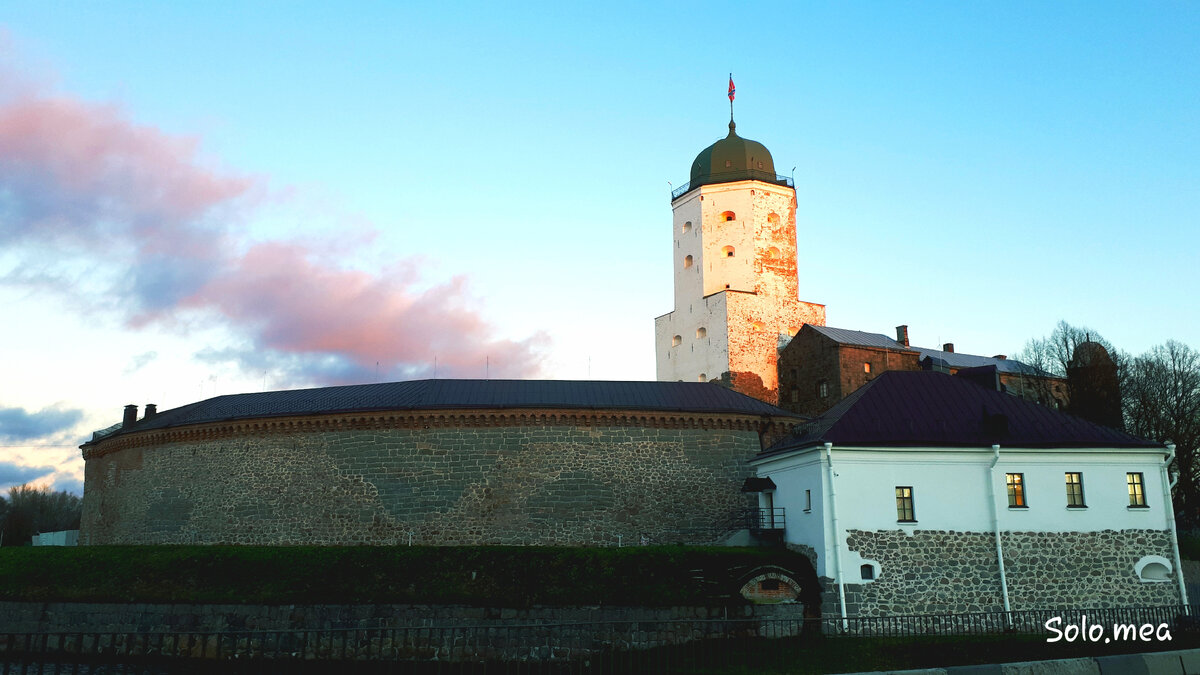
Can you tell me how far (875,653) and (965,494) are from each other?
24.4ft

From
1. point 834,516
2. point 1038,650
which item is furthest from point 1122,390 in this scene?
point 1038,650

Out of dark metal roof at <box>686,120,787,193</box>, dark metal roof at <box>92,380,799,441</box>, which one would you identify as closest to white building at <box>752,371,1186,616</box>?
dark metal roof at <box>92,380,799,441</box>

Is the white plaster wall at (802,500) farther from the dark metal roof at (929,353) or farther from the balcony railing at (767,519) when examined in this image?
the dark metal roof at (929,353)

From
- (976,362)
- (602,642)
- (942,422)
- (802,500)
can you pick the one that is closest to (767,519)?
(802,500)

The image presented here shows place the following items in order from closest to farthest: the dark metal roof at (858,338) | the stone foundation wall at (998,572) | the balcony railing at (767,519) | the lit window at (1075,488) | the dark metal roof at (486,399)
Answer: the stone foundation wall at (998,572), the lit window at (1075,488), the balcony railing at (767,519), the dark metal roof at (486,399), the dark metal roof at (858,338)

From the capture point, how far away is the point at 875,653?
64.6 ft

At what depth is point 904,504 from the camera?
25.0m

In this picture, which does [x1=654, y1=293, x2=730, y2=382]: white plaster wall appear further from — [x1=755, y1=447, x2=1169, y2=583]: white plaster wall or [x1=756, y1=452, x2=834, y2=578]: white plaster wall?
[x1=755, y1=447, x2=1169, y2=583]: white plaster wall

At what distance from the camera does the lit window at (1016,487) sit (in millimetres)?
25594

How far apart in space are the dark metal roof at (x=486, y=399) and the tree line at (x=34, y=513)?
4538 cm

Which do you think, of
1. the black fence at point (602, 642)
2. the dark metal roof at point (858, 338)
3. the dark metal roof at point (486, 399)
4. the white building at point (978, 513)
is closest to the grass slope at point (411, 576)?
the black fence at point (602, 642)

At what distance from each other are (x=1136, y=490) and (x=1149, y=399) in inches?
791

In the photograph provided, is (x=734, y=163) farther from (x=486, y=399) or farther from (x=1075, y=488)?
(x=1075, y=488)

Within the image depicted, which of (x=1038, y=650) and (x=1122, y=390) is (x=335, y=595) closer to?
(x=1038, y=650)
